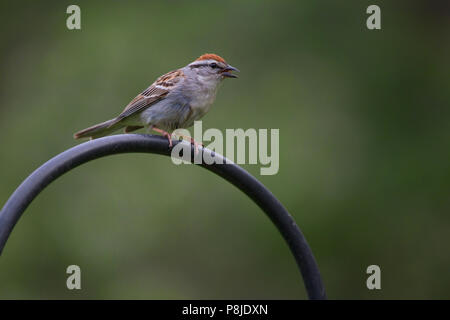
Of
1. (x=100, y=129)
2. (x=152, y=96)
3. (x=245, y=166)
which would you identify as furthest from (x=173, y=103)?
(x=245, y=166)

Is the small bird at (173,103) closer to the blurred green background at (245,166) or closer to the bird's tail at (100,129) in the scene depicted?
the bird's tail at (100,129)

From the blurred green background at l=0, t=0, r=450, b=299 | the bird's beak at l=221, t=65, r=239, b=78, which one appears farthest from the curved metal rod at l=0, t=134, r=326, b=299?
the blurred green background at l=0, t=0, r=450, b=299

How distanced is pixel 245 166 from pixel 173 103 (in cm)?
192

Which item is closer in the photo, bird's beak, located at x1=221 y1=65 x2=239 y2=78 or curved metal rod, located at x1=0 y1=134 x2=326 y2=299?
curved metal rod, located at x1=0 y1=134 x2=326 y2=299

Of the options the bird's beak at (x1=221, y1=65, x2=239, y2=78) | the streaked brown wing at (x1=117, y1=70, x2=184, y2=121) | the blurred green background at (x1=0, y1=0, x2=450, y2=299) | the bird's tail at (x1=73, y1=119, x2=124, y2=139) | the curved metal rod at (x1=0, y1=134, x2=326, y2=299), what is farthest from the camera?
the blurred green background at (x1=0, y1=0, x2=450, y2=299)

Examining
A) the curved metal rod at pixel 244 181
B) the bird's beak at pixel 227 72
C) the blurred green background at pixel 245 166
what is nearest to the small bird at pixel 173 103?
the bird's beak at pixel 227 72

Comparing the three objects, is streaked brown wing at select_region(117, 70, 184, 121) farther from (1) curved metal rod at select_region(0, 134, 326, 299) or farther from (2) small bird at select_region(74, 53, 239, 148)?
(1) curved metal rod at select_region(0, 134, 326, 299)

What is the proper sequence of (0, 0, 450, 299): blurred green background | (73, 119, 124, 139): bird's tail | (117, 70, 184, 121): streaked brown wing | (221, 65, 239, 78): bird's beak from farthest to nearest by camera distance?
(0, 0, 450, 299): blurred green background < (221, 65, 239, 78): bird's beak < (117, 70, 184, 121): streaked brown wing < (73, 119, 124, 139): bird's tail

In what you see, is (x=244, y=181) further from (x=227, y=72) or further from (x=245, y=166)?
(x=245, y=166)

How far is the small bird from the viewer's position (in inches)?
160

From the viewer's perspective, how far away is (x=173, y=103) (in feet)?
13.5

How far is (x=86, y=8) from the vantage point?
7.16m

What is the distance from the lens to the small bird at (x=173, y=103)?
4062 mm
